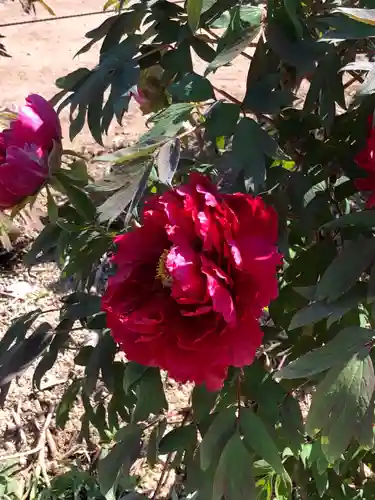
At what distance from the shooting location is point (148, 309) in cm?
63

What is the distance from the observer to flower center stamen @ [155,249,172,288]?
0.63 m

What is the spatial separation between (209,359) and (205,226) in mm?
123

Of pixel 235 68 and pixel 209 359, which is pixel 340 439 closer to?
pixel 209 359

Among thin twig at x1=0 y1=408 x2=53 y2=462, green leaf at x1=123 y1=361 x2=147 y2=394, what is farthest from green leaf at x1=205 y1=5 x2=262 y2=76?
thin twig at x1=0 y1=408 x2=53 y2=462

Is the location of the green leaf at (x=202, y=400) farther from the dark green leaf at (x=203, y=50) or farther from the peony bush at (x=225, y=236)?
the dark green leaf at (x=203, y=50)

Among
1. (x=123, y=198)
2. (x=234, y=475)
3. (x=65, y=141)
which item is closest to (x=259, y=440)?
Result: (x=234, y=475)

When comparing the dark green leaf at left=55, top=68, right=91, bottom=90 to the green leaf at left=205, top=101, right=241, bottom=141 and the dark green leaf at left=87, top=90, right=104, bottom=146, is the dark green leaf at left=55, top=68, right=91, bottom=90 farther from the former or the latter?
the green leaf at left=205, top=101, right=241, bottom=141

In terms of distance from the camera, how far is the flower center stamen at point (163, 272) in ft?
2.08

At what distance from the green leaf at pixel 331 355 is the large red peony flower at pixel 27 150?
348 millimetres

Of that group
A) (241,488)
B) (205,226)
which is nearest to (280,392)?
(241,488)

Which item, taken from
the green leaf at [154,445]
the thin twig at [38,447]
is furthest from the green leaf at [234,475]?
the thin twig at [38,447]

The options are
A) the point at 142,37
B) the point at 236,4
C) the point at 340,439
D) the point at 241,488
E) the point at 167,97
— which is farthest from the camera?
the point at 167,97

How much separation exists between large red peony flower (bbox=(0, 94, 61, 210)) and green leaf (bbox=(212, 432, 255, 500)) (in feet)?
1.17

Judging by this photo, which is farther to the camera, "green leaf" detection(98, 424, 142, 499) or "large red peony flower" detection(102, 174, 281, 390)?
"green leaf" detection(98, 424, 142, 499)
